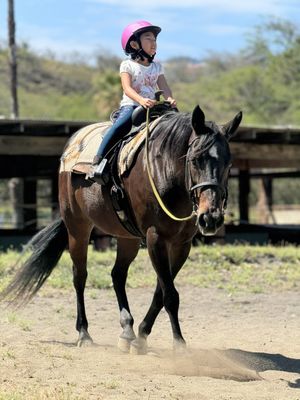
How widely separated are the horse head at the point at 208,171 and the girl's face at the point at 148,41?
1.21 meters

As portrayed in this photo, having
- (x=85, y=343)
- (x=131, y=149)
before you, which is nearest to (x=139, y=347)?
(x=85, y=343)

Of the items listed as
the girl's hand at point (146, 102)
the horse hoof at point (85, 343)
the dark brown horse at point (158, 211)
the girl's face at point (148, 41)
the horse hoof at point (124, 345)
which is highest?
the girl's face at point (148, 41)

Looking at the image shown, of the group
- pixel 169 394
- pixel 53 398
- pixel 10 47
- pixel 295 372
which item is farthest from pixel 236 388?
pixel 10 47

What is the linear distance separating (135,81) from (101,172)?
86 cm

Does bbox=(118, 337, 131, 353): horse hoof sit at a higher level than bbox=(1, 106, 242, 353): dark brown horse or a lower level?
lower

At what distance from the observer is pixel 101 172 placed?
6680mm

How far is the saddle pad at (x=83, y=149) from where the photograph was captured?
7.27 metres

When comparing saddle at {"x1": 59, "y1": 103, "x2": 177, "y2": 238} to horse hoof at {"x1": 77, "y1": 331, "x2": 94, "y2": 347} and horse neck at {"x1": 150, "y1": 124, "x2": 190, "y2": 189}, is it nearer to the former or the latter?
horse neck at {"x1": 150, "y1": 124, "x2": 190, "y2": 189}

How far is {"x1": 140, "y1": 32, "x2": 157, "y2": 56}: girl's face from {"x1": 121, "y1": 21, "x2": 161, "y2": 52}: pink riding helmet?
1.5 inches

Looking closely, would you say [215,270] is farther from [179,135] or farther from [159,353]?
[179,135]

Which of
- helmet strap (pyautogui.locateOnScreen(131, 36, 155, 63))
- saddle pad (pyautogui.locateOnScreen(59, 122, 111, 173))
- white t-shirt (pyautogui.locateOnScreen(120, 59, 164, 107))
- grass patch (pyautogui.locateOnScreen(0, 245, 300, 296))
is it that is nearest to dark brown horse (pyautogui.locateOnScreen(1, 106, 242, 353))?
saddle pad (pyautogui.locateOnScreen(59, 122, 111, 173))

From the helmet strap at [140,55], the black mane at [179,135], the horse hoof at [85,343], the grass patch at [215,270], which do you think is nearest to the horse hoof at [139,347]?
the horse hoof at [85,343]

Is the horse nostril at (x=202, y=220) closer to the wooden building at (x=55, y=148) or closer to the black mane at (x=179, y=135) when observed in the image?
the black mane at (x=179, y=135)

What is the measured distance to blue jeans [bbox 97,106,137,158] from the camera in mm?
6820
